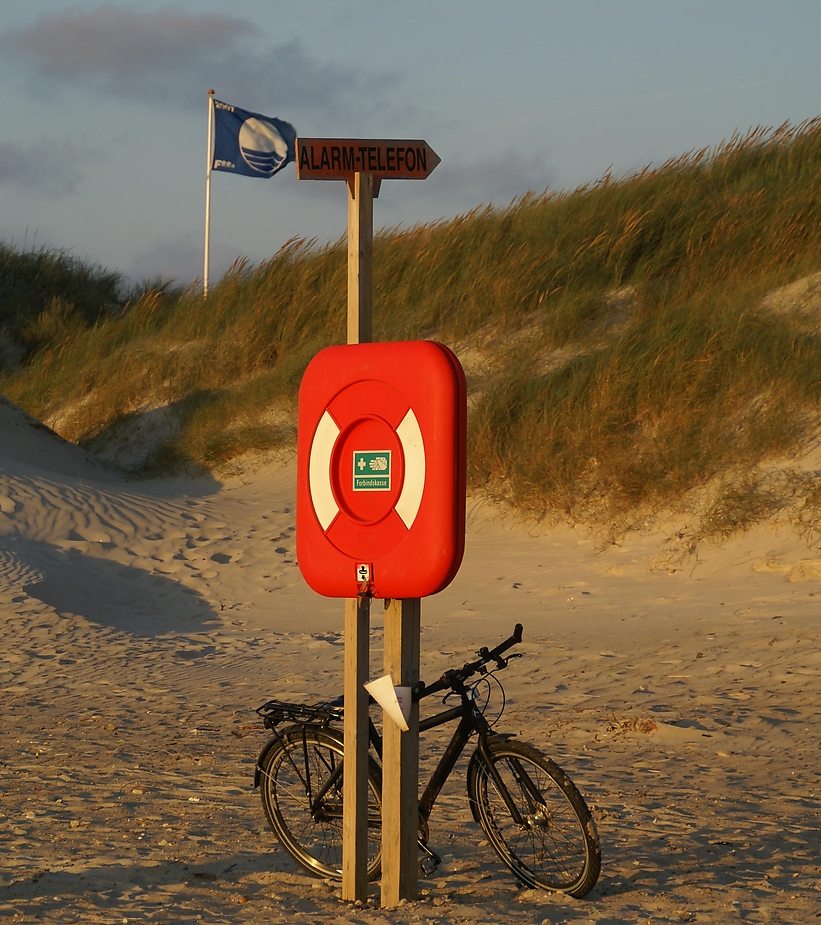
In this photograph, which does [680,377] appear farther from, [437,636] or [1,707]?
[1,707]

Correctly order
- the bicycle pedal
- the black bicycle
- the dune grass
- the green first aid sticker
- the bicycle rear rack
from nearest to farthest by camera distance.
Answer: the green first aid sticker < the black bicycle < the bicycle pedal < the bicycle rear rack < the dune grass

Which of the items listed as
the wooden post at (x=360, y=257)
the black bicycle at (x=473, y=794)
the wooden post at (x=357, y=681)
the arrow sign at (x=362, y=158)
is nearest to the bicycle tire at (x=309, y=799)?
the black bicycle at (x=473, y=794)

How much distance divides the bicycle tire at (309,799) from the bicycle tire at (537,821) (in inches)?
17.1

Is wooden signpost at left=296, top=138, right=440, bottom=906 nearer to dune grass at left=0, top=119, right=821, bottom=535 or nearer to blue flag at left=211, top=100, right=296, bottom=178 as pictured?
dune grass at left=0, top=119, right=821, bottom=535

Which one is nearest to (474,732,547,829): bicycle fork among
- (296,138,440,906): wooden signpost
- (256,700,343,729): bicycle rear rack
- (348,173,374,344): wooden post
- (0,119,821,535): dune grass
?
(296,138,440,906): wooden signpost

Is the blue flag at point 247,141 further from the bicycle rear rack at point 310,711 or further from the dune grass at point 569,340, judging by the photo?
the bicycle rear rack at point 310,711

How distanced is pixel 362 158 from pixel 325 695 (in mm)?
4687

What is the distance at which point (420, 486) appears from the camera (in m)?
4.38

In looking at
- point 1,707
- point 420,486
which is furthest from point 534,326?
point 420,486

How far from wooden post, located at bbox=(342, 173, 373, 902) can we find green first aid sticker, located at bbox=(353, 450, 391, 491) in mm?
399

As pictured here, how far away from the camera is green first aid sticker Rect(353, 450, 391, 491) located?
4.48 meters

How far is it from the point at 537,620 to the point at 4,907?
6.60 metres

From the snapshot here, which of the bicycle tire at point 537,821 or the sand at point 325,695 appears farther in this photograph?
the sand at point 325,695

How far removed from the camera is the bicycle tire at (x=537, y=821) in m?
4.52
